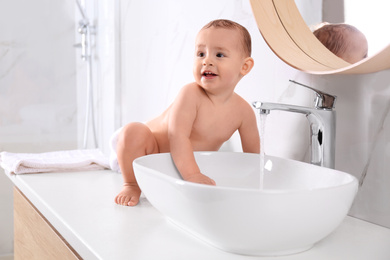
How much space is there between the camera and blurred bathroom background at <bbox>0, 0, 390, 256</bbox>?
2.82ft

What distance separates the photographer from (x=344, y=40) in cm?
89

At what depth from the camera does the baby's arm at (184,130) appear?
37.1 inches

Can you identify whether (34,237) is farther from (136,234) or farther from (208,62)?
(208,62)

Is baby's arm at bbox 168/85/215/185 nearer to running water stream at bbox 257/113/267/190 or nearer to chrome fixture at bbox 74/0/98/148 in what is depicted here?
running water stream at bbox 257/113/267/190

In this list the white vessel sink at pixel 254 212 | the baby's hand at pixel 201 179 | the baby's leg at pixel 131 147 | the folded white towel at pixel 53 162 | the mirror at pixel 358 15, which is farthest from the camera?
the folded white towel at pixel 53 162

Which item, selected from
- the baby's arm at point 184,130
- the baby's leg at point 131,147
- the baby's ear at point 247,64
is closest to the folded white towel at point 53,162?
the baby's leg at point 131,147

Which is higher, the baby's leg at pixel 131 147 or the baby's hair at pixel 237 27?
the baby's hair at pixel 237 27

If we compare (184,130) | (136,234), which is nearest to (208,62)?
(184,130)

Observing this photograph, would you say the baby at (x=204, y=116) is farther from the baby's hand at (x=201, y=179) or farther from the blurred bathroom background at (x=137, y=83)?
the blurred bathroom background at (x=137, y=83)

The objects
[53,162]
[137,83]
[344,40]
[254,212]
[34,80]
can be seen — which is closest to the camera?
[254,212]

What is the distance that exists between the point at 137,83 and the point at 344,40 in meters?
1.01

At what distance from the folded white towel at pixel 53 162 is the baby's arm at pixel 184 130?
0.48 metres

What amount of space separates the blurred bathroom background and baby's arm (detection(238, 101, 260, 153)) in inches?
2.2

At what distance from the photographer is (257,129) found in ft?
3.49
